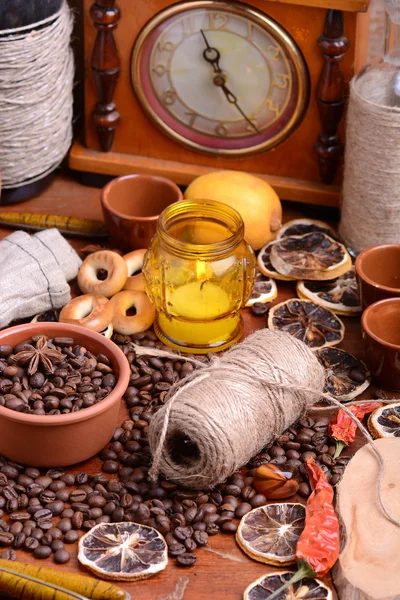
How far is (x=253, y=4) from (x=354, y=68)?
224 millimetres

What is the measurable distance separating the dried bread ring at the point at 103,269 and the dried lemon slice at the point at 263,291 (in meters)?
0.23

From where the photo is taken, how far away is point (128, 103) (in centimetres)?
202

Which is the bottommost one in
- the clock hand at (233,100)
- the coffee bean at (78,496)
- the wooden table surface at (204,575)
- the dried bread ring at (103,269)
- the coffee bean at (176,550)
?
the wooden table surface at (204,575)

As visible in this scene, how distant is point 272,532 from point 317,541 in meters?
0.08

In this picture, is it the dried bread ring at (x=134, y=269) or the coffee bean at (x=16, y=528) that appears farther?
the dried bread ring at (x=134, y=269)

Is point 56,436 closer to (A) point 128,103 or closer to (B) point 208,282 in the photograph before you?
(B) point 208,282

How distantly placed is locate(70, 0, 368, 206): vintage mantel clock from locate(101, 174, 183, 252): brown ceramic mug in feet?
0.52

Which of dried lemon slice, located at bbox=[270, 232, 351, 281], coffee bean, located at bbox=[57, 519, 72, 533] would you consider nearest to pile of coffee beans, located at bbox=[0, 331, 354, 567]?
coffee bean, located at bbox=[57, 519, 72, 533]

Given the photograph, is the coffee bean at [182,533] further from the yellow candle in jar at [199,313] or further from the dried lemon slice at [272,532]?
the yellow candle in jar at [199,313]

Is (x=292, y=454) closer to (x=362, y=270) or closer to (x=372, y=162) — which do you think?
(x=362, y=270)

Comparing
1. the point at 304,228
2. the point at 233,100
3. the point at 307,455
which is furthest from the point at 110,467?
the point at 233,100

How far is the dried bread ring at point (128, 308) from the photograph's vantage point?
170 centimetres

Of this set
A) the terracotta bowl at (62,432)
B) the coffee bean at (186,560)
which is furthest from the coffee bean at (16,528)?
the coffee bean at (186,560)

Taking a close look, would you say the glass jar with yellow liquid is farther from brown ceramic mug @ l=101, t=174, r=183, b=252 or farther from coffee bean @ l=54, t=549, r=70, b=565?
coffee bean @ l=54, t=549, r=70, b=565
